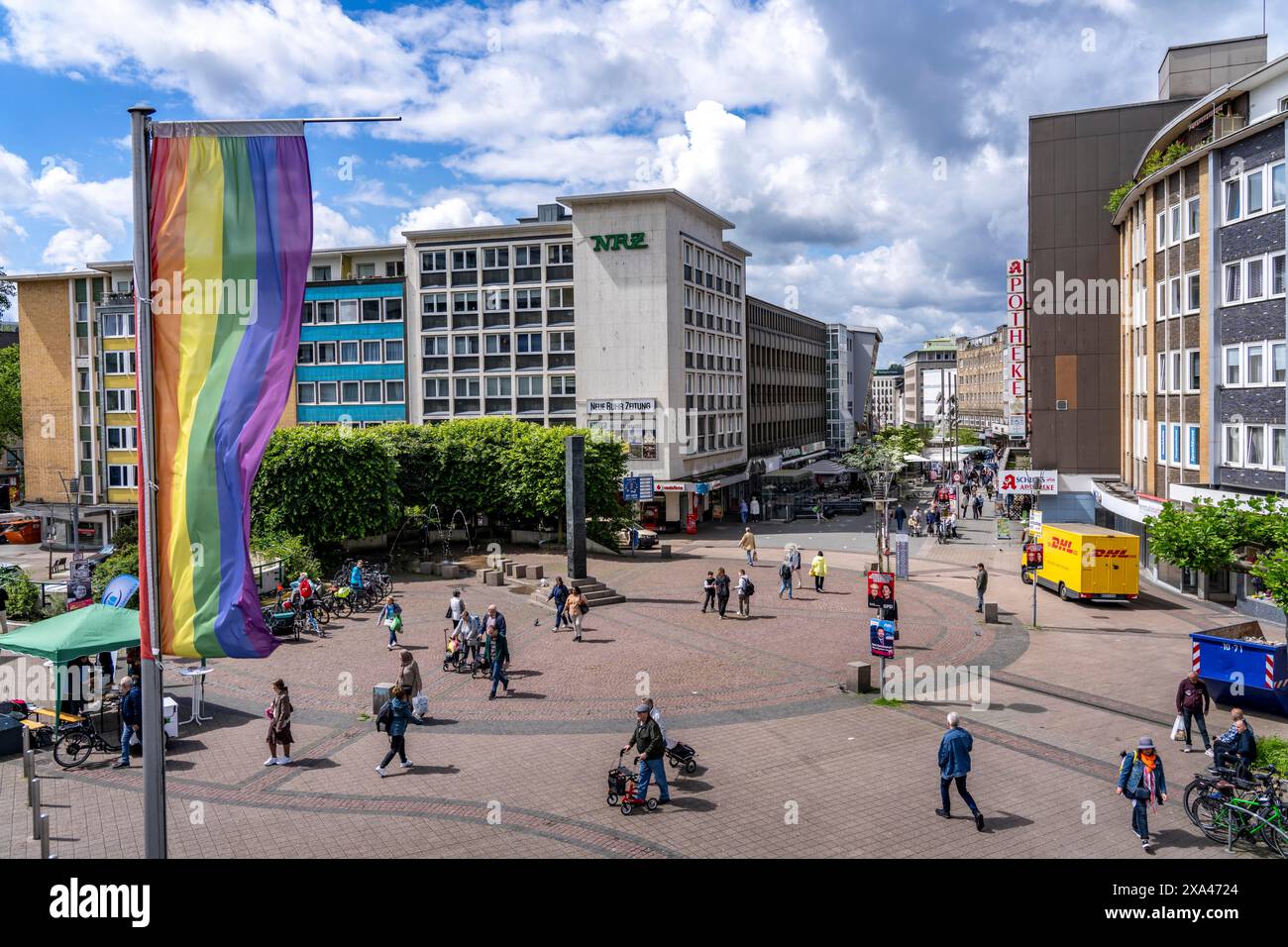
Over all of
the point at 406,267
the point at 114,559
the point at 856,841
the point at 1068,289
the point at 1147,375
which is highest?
the point at 406,267

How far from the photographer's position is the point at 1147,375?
38500 millimetres

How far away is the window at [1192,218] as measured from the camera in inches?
1302

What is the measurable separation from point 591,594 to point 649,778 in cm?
1790

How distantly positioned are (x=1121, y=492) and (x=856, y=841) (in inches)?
1357

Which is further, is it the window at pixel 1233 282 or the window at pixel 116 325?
the window at pixel 116 325

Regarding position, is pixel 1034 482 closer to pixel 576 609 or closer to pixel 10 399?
pixel 576 609

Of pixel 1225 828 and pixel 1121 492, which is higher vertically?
pixel 1121 492

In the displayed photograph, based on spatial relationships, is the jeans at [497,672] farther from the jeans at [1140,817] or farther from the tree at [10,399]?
the tree at [10,399]

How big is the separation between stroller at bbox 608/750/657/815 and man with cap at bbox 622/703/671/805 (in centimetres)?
9

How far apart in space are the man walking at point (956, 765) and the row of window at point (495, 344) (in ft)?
150

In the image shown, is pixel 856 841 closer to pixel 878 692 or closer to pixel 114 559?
pixel 878 692

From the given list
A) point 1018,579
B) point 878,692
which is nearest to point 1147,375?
point 1018,579

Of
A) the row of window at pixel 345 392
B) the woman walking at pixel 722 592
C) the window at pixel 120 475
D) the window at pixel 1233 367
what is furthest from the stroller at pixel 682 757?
the window at pixel 120 475

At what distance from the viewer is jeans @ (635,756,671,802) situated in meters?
14.6
